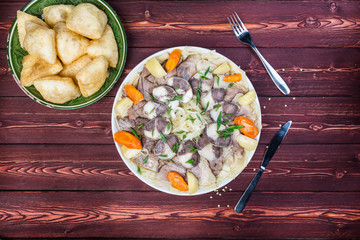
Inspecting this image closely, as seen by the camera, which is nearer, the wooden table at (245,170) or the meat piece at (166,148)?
the meat piece at (166,148)

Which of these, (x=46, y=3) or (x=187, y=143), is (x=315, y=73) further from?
(x=46, y=3)

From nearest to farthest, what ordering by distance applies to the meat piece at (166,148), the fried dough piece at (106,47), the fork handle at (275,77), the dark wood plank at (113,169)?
1. the fried dough piece at (106,47)
2. the meat piece at (166,148)
3. the fork handle at (275,77)
4. the dark wood plank at (113,169)

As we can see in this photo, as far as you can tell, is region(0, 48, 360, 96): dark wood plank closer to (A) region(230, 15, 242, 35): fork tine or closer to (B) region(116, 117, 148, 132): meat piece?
(A) region(230, 15, 242, 35): fork tine

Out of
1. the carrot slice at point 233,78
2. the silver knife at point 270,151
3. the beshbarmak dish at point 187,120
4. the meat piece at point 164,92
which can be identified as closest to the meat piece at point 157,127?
the beshbarmak dish at point 187,120

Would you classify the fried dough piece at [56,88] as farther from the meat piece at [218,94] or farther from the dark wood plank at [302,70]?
the meat piece at [218,94]

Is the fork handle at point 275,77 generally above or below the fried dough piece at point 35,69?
below

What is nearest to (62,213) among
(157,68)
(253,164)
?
(157,68)
